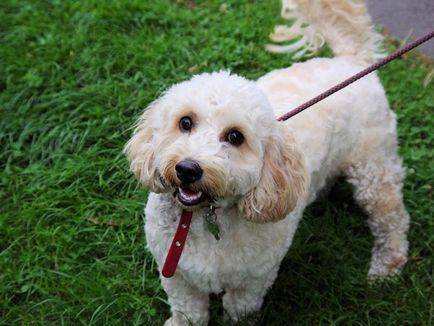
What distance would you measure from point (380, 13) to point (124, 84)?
2335 millimetres

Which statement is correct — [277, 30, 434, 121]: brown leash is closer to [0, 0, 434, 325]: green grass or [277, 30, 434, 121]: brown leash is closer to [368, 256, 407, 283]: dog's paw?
[0, 0, 434, 325]: green grass

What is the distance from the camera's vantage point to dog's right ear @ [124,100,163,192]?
2.25m

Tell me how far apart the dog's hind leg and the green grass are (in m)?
0.10

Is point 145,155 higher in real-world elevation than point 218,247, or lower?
higher

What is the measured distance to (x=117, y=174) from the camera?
3.65 m

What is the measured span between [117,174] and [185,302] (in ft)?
3.85

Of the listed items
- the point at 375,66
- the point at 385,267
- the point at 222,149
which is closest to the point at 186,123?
the point at 222,149

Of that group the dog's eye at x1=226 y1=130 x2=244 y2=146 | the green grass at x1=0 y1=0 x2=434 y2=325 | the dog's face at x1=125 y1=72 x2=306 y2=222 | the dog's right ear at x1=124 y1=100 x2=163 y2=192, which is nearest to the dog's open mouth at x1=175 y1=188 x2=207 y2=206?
the dog's face at x1=125 y1=72 x2=306 y2=222

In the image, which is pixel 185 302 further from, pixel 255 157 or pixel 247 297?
pixel 255 157

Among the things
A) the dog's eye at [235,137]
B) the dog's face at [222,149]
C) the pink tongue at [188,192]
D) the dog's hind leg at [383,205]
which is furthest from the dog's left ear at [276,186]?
the dog's hind leg at [383,205]

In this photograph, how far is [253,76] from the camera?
433cm

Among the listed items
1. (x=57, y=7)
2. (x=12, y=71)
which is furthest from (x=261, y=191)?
(x=57, y=7)

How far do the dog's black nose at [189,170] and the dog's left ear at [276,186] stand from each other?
311 millimetres

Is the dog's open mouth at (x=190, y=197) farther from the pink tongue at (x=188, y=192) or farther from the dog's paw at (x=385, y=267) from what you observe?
the dog's paw at (x=385, y=267)
